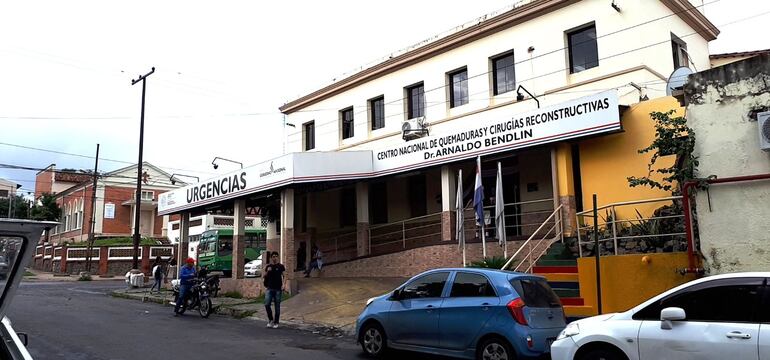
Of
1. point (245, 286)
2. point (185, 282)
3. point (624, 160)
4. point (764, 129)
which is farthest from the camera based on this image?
point (245, 286)

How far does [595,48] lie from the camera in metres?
18.4

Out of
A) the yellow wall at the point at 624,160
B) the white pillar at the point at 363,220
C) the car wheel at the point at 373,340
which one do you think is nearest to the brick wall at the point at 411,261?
the white pillar at the point at 363,220

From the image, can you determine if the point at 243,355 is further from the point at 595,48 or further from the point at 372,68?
the point at 372,68

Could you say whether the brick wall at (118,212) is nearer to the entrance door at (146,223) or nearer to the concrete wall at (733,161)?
the entrance door at (146,223)

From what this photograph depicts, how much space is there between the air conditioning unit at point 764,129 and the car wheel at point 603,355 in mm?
5132

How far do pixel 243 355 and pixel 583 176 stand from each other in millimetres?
10632

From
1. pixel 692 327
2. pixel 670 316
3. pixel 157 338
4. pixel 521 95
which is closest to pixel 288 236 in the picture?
pixel 157 338

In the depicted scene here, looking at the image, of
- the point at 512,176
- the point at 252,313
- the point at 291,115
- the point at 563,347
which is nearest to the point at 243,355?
the point at 563,347

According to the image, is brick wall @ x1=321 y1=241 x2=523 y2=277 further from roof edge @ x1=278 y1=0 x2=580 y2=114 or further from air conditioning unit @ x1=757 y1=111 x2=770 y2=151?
roof edge @ x1=278 y1=0 x2=580 y2=114

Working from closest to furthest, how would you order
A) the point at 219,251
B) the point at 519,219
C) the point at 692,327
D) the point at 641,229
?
the point at 692,327
the point at 641,229
the point at 519,219
the point at 219,251

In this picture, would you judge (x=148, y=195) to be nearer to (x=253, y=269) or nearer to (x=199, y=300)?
(x=253, y=269)

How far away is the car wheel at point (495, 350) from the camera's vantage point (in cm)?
837

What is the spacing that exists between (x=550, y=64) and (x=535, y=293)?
12.1 metres

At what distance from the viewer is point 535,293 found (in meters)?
8.88
